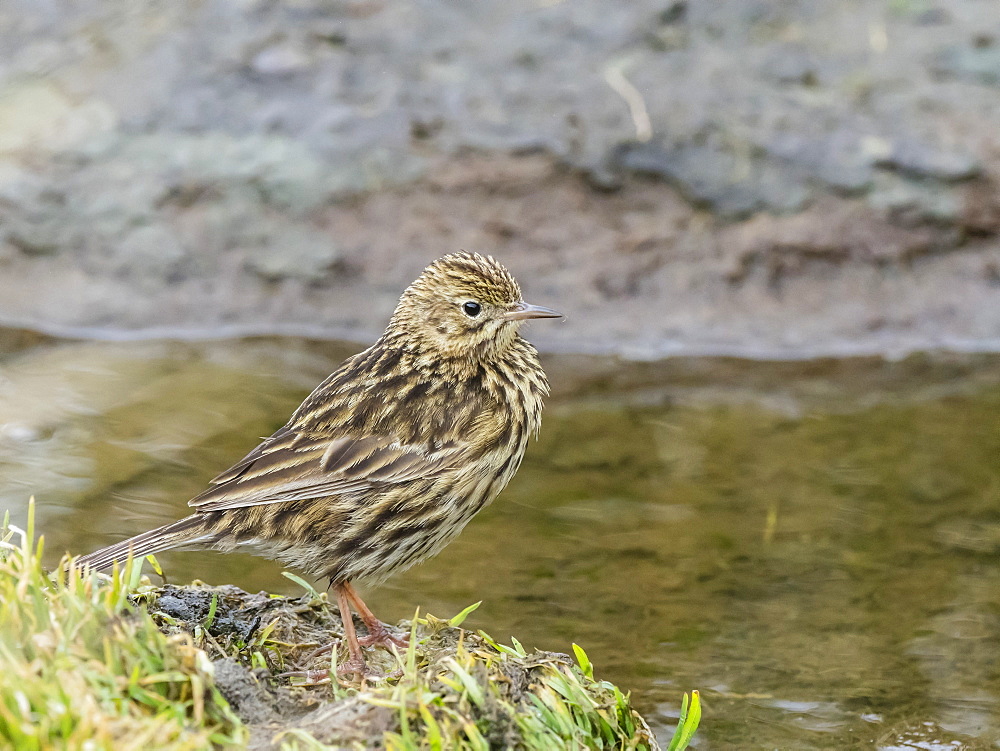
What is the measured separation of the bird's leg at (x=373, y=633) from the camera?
509 cm

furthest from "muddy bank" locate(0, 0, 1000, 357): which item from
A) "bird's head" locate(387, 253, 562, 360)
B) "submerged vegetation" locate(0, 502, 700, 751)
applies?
"submerged vegetation" locate(0, 502, 700, 751)

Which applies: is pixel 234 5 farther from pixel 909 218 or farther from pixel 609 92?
pixel 909 218

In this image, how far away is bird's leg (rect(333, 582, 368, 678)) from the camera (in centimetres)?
466

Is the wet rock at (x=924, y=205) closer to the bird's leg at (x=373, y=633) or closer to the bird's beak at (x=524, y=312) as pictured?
the bird's beak at (x=524, y=312)

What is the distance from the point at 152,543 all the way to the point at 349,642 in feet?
2.79

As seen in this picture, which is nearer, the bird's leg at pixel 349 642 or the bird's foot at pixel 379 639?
the bird's leg at pixel 349 642

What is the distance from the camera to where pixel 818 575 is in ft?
22.4

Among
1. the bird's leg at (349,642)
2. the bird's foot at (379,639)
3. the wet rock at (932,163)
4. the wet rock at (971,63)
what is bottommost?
the bird's foot at (379,639)

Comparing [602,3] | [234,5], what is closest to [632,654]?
[602,3]

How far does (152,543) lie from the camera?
484cm

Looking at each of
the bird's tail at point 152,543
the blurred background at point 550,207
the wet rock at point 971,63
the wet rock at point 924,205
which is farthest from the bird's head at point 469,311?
the wet rock at point 971,63

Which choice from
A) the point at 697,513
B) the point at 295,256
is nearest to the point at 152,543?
the point at 697,513

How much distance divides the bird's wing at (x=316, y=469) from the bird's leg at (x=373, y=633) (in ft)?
1.57

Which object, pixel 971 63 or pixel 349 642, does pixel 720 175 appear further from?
pixel 349 642
